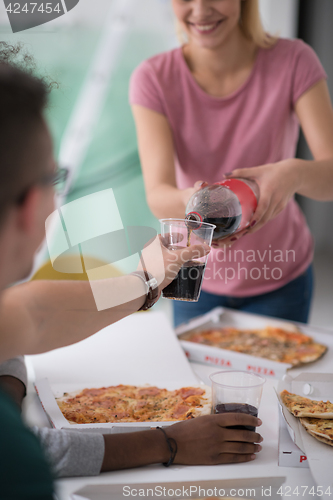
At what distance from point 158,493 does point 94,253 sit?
530 millimetres

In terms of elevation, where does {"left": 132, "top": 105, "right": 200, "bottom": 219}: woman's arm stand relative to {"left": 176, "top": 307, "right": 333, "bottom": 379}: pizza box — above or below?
above

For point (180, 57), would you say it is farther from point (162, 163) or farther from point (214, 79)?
point (162, 163)

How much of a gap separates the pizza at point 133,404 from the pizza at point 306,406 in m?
0.19

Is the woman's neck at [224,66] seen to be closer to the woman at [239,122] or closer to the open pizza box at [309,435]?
the woman at [239,122]

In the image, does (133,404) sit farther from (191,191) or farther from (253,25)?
(253,25)

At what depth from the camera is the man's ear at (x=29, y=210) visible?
0.66m

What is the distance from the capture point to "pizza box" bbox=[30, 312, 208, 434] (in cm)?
125

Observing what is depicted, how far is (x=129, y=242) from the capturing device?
111 centimetres

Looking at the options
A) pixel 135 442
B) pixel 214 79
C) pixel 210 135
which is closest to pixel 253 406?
pixel 135 442

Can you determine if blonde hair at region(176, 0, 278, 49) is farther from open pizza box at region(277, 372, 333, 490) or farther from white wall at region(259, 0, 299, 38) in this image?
white wall at region(259, 0, 299, 38)

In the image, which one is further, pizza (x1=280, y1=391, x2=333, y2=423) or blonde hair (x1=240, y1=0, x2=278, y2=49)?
blonde hair (x1=240, y1=0, x2=278, y2=49)

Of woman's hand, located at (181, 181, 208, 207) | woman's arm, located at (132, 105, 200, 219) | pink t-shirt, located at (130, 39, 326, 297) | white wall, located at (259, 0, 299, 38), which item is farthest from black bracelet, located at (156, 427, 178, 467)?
white wall, located at (259, 0, 299, 38)

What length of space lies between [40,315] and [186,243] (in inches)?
13.5

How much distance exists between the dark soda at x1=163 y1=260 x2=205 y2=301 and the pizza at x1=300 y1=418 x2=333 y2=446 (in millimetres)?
370
